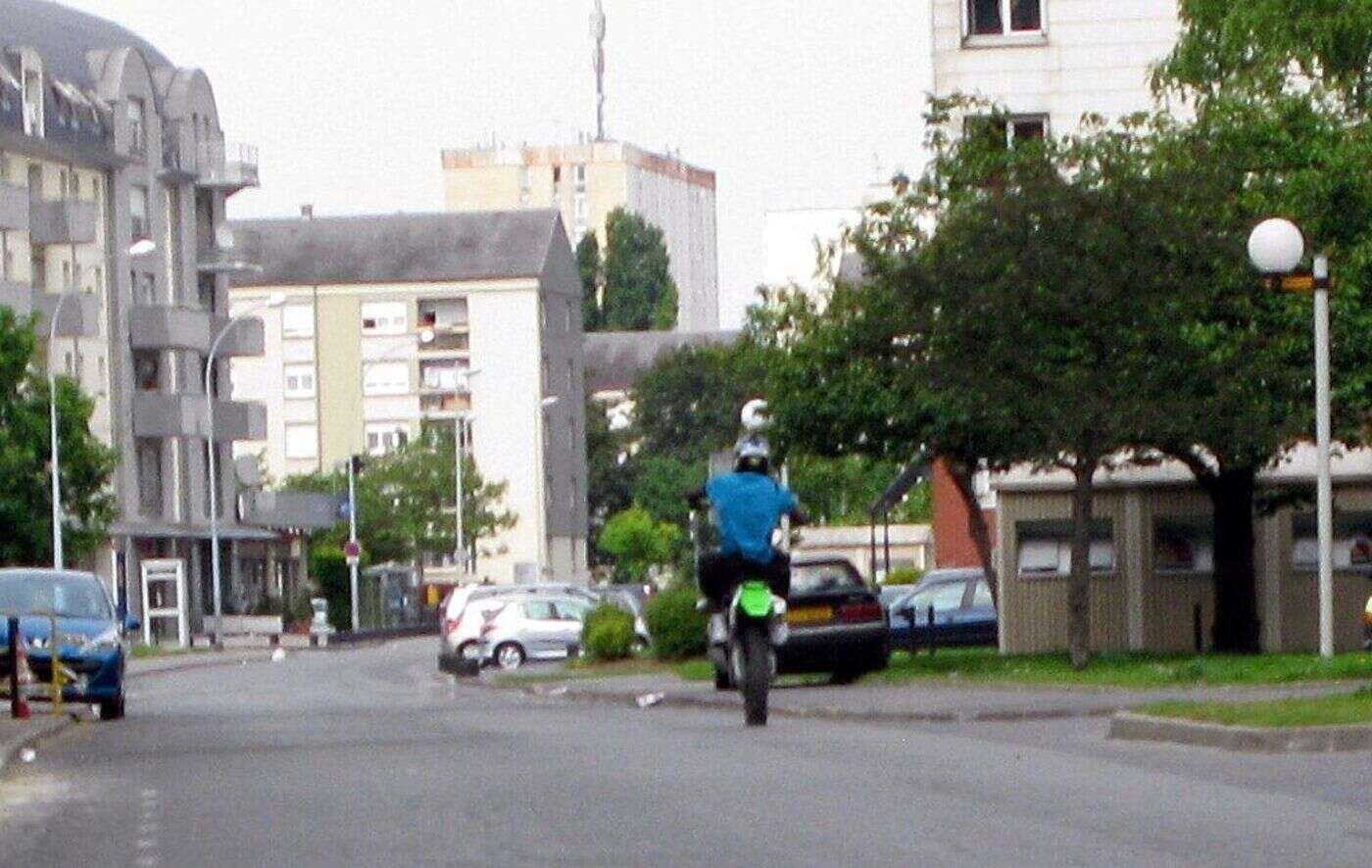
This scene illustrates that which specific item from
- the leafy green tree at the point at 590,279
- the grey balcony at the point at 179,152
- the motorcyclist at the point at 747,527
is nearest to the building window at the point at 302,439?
the leafy green tree at the point at 590,279

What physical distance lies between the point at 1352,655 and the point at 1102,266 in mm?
5027

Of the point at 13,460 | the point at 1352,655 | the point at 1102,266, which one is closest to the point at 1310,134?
the point at 1102,266

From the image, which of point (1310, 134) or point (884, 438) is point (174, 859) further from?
point (1310, 134)

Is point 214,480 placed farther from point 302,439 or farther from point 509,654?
point 302,439

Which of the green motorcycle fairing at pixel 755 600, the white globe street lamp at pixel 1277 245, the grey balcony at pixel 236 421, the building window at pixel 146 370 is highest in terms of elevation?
the building window at pixel 146 370

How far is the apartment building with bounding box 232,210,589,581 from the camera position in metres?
143

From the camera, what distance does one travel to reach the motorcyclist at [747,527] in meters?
20.6

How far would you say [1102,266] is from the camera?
33188 mm

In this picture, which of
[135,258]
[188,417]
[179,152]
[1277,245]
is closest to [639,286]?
[179,152]

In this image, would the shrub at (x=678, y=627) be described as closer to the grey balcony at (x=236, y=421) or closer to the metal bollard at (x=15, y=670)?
the metal bollard at (x=15, y=670)

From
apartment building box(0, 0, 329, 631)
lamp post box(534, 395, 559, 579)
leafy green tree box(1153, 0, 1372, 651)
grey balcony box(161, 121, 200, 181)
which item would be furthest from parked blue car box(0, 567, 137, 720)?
lamp post box(534, 395, 559, 579)

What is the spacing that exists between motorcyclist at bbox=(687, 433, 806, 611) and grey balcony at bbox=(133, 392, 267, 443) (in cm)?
7560

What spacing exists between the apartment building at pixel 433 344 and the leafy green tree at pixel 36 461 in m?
67.0

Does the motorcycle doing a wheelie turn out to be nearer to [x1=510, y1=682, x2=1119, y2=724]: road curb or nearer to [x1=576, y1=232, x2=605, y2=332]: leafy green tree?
[x1=510, y1=682, x2=1119, y2=724]: road curb
